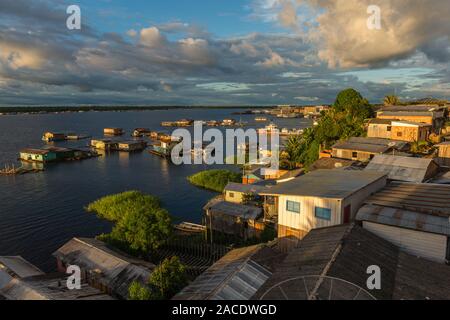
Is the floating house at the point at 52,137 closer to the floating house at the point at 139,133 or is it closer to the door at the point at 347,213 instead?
the floating house at the point at 139,133

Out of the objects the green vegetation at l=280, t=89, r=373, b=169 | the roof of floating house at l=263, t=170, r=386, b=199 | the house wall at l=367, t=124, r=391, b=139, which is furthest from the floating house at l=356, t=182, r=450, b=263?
the green vegetation at l=280, t=89, r=373, b=169

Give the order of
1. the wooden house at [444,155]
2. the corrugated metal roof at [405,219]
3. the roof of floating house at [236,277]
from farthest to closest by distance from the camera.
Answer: the wooden house at [444,155]
the corrugated metal roof at [405,219]
the roof of floating house at [236,277]

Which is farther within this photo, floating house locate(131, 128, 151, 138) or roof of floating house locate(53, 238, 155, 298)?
floating house locate(131, 128, 151, 138)

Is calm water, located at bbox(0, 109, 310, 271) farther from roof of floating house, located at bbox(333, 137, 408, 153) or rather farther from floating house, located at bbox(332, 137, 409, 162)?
roof of floating house, located at bbox(333, 137, 408, 153)

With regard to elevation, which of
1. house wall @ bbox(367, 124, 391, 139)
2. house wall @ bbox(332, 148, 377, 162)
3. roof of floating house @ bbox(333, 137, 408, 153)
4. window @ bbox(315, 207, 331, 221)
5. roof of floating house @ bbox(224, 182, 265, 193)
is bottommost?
roof of floating house @ bbox(224, 182, 265, 193)

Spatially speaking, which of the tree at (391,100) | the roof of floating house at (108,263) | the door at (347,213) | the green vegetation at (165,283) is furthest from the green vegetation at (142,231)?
the tree at (391,100)
